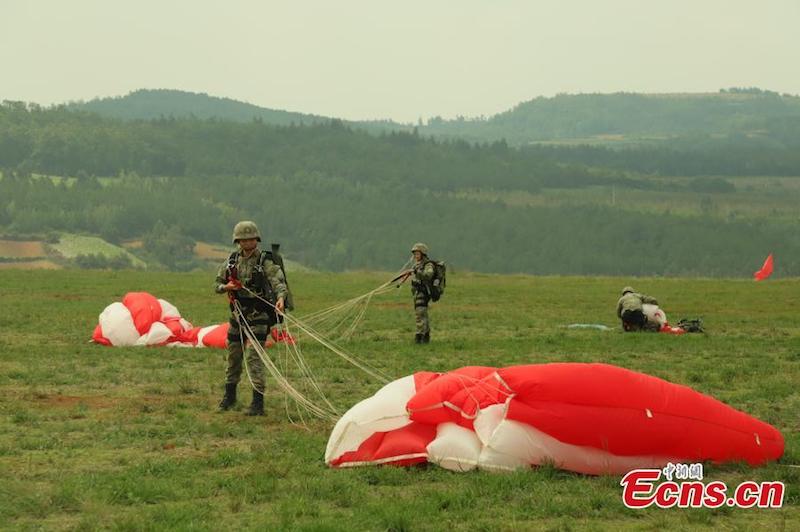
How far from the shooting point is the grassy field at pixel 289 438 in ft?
27.9

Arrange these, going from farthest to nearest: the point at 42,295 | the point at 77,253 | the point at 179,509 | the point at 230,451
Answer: the point at 77,253 → the point at 42,295 → the point at 230,451 → the point at 179,509

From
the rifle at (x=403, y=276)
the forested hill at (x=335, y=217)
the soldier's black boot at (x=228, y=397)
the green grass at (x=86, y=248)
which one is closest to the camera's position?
the soldier's black boot at (x=228, y=397)

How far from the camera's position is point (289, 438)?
38.0ft

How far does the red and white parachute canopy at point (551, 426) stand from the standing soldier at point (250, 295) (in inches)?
126

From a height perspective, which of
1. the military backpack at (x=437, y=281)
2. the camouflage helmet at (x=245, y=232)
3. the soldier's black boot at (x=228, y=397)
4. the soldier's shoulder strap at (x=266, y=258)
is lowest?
the soldier's black boot at (x=228, y=397)

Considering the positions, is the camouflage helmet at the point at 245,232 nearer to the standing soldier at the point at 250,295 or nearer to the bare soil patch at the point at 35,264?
the standing soldier at the point at 250,295

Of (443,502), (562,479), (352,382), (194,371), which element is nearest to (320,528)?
(443,502)

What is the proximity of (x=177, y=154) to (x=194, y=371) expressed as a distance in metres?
185

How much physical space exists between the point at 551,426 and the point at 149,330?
486 inches

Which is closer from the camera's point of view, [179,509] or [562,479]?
[179,509]

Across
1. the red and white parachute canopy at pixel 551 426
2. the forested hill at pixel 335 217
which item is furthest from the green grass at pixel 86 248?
the red and white parachute canopy at pixel 551 426

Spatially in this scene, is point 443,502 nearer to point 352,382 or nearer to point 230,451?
point 230,451

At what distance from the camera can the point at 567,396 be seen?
31.6ft

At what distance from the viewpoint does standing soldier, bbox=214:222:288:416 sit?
13312mm
